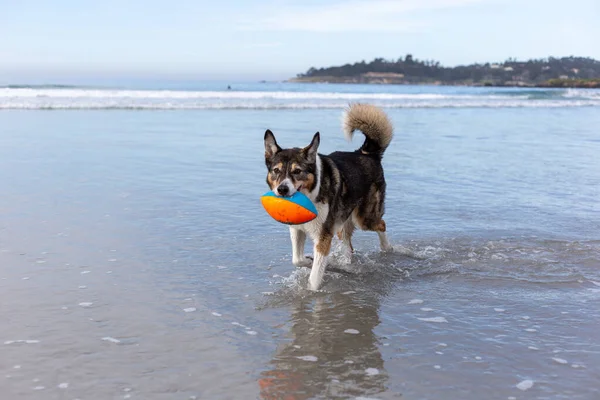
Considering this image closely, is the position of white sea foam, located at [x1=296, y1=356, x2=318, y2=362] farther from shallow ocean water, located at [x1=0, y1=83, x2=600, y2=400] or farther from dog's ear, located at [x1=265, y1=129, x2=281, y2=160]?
dog's ear, located at [x1=265, y1=129, x2=281, y2=160]

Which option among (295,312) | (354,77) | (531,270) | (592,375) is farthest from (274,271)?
(354,77)

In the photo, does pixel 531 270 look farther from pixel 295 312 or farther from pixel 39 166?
pixel 39 166

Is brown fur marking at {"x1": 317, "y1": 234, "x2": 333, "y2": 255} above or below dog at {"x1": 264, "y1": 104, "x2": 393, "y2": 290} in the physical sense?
below

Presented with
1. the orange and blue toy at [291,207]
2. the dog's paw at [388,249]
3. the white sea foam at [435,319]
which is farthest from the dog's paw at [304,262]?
the white sea foam at [435,319]

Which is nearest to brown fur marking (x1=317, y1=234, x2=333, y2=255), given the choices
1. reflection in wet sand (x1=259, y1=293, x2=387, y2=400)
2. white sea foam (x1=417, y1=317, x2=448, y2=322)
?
reflection in wet sand (x1=259, y1=293, x2=387, y2=400)

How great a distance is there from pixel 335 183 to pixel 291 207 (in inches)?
33.5

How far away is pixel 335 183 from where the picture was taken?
5879 millimetres

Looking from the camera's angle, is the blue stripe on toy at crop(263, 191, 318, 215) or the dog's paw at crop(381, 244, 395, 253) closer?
the blue stripe on toy at crop(263, 191, 318, 215)

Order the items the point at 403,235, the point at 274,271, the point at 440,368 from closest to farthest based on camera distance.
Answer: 1. the point at 440,368
2. the point at 274,271
3. the point at 403,235

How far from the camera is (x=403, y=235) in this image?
7.44 m

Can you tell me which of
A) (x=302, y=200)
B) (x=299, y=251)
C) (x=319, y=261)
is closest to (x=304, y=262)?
(x=299, y=251)

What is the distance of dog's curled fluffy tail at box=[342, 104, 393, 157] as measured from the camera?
687cm

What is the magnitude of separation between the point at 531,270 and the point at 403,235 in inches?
68.0

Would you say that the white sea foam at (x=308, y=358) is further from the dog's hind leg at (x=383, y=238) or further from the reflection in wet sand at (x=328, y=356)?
the dog's hind leg at (x=383, y=238)
